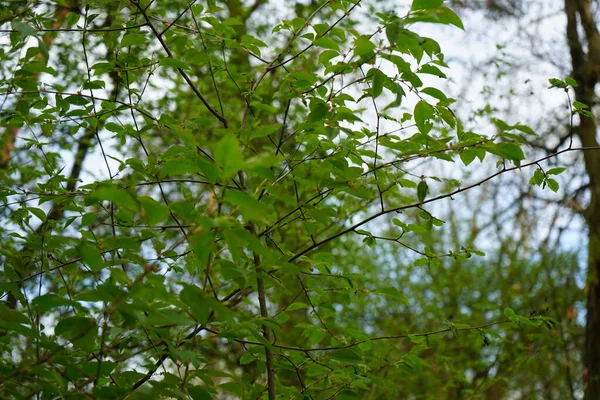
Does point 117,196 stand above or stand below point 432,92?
below

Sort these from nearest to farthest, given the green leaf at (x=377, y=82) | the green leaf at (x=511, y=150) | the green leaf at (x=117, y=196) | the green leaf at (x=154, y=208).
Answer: the green leaf at (x=117, y=196) < the green leaf at (x=154, y=208) < the green leaf at (x=377, y=82) < the green leaf at (x=511, y=150)

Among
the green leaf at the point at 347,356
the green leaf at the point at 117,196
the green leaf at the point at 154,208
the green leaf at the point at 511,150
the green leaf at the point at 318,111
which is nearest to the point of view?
the green leaf at the point at 117,196

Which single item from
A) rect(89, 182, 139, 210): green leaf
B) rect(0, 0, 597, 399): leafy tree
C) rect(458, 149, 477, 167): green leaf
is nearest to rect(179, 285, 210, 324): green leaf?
rect(0, 0, 597, 399): leafy tree

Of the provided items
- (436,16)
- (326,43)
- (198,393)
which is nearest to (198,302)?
(198,393)

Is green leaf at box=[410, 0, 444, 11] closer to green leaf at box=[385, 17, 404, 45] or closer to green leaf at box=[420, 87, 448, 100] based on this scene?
green leaf at box=[385, 17, 404, 45]

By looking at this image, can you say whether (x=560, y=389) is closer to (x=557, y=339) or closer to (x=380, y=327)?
(x=380, y=327)

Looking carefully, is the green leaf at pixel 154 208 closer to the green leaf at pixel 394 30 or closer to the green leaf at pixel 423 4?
the green leaf at pixel 394 30

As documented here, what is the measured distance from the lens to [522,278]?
23.2 feet

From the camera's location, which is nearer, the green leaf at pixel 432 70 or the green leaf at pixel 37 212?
the green leaf at pixel 432 70

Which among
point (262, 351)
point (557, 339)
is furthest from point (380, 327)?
point (262, 351)

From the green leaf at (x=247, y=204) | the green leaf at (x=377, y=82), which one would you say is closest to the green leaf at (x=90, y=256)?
the green leaf at (x=247, y=204)

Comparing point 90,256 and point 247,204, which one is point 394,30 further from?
point 90,256

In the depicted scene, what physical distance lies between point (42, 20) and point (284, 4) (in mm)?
4393

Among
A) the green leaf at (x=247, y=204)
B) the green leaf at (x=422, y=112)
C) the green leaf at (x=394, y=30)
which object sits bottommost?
the green leaf at (x=247, y=204)
